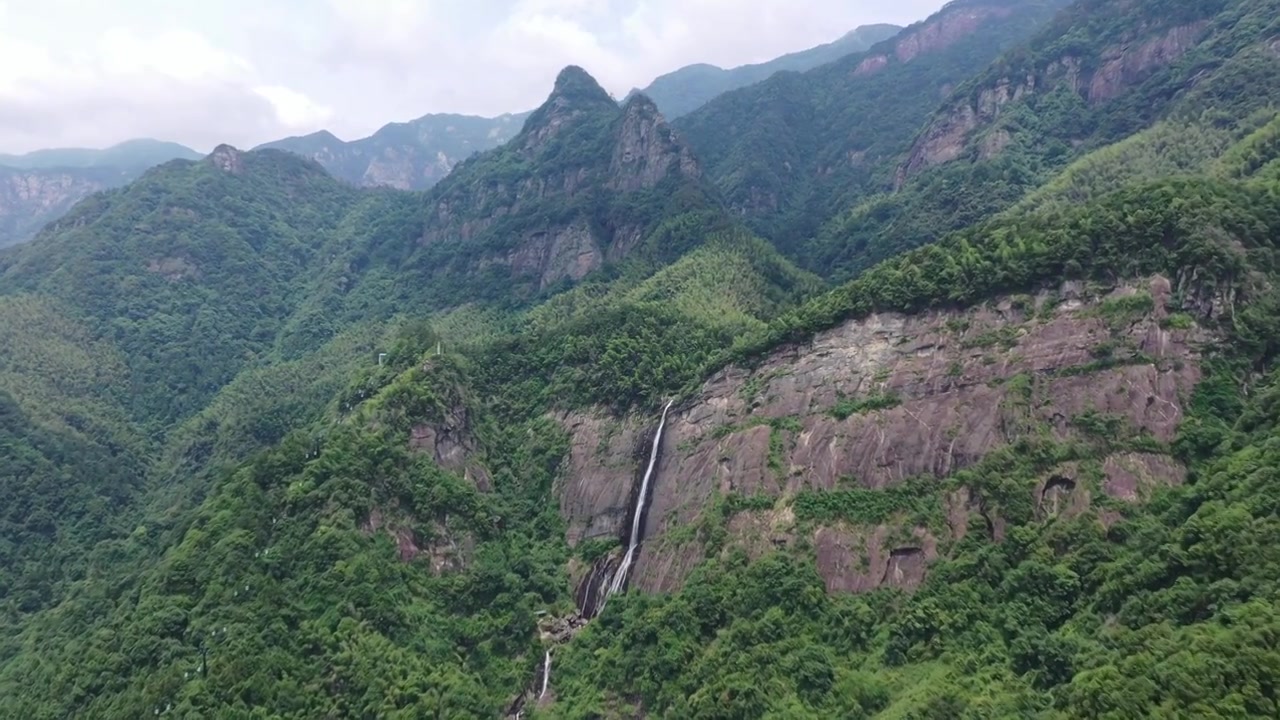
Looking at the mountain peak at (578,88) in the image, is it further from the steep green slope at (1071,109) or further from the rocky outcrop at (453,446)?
the rocky outcrop at (453,446)

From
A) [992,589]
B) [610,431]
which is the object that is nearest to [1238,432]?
[992,589]

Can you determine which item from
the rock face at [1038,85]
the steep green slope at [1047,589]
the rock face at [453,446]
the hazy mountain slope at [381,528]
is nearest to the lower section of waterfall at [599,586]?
the hazy mountain slope at [381,528]

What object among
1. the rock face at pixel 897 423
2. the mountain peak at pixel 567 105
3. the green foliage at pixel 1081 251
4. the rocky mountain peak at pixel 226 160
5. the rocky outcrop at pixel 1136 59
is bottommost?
the rock face at pixel 897 423

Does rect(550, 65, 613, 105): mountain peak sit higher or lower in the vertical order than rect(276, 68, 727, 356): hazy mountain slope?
higher

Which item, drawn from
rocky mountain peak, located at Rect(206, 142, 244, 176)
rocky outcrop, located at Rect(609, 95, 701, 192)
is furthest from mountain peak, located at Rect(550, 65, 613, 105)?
rocky mountain peak, located at Rect(206, 142, 244, 176)

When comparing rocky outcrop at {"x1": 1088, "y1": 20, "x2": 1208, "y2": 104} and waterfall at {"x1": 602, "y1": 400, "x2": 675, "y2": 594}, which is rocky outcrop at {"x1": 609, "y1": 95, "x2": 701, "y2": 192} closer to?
rocky outcrop at {"x1": 1088, "y1": 20, "x2": 1208, "y2": 104}

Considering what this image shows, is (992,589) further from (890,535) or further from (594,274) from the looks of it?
(594,274)
